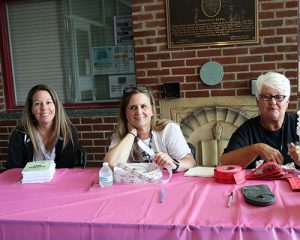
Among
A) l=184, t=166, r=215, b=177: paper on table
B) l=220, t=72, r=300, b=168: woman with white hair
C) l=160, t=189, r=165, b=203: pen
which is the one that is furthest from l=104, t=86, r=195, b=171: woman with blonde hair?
l=160, t=189, r=165, b=203: pen

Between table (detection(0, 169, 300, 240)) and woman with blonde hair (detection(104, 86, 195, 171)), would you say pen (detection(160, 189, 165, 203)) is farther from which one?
woman with blonde hair (detection(104, 86, 195, 171))

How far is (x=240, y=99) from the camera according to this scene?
3.04 meters

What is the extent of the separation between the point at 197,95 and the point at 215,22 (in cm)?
65

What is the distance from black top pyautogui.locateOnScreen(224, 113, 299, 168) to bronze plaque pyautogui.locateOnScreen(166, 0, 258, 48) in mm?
1102

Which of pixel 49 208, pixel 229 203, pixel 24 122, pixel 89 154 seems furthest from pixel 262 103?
pixel 89 154

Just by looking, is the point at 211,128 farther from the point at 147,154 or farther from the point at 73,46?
the point at 73,46

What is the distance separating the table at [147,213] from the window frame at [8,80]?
191 centimetres

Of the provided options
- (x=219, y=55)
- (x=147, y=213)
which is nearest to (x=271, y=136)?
(x=147, y=213)

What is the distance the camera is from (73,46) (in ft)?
11.7

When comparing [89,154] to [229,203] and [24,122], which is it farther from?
[229,203]

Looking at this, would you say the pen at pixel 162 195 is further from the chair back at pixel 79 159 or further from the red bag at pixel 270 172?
the chair back at pixel 79 159

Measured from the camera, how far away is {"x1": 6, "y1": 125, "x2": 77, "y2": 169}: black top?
2344 mm

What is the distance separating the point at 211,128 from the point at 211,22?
94cm

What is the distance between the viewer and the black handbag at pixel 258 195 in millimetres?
1332
